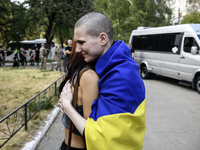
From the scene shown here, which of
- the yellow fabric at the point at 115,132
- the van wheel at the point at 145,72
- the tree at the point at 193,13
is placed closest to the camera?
the yellow fabric at the point at 115,132

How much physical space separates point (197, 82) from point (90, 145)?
858cm

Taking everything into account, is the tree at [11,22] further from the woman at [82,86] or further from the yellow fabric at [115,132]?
the yellow fabric at [115,132]

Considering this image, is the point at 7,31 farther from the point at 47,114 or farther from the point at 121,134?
the point at 121,134

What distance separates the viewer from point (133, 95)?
122 cm

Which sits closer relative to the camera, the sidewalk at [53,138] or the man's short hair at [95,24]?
the man's short hair at [95,24]

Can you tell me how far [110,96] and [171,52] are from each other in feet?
32.6

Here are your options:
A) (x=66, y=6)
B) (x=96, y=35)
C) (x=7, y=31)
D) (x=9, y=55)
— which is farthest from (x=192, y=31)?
(x=9, y=55)

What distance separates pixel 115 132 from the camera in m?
1.16

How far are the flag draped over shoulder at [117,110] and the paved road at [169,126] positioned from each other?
293cm

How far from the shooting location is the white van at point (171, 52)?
906cm

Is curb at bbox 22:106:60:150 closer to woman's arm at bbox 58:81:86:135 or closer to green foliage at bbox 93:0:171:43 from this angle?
woman's arm at bbox 58:81:86:135

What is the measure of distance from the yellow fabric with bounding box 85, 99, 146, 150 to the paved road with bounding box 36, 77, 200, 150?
2928mm

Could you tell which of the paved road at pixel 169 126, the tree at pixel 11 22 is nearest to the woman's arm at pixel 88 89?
the paved road at pixel 169 126

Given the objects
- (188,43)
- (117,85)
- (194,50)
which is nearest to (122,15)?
(188,43)
